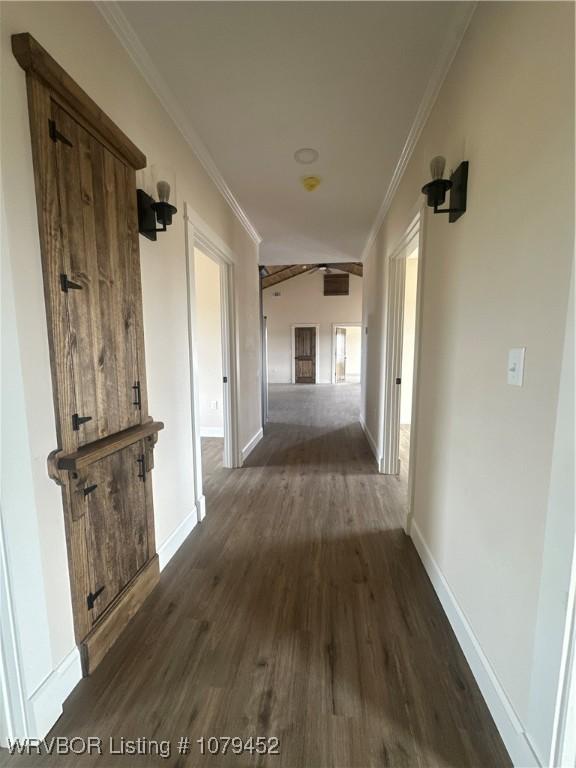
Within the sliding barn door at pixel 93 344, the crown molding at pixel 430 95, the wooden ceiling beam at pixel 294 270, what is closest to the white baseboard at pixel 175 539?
the sliding barn door at pixel 93 344

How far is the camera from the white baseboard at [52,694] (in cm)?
105

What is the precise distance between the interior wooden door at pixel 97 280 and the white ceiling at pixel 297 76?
674 millimetres

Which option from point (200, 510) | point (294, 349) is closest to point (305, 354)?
point (294, 349)

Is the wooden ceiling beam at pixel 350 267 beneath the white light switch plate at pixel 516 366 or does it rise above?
above

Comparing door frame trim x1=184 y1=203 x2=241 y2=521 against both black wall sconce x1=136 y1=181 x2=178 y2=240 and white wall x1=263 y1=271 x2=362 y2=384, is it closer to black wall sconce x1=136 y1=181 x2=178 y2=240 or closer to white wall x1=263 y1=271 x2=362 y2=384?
black wall sconce x1=136 y1=181 x2=178 y2=240

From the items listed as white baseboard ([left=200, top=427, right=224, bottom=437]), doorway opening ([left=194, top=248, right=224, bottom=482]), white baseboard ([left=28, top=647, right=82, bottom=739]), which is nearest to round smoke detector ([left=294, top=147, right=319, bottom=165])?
doorway opening ([left=194, top=248, right=224, bottom=482])

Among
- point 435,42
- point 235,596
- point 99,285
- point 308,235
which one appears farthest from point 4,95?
point 308,235

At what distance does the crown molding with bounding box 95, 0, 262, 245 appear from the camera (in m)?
1.38

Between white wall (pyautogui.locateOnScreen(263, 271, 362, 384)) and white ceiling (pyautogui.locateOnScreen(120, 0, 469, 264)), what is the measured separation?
8.44 meters

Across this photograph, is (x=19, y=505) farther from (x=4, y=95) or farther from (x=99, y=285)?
(x=4, y=95)

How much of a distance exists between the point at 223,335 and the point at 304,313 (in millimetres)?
8518

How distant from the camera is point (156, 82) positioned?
1.73 m

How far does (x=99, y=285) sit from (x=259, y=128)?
1.62 meters

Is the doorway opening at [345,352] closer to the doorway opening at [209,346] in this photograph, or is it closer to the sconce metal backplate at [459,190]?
the doorway opening at [209,346]
